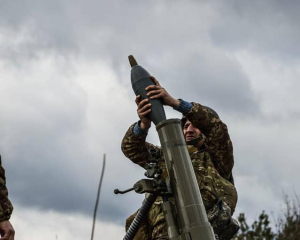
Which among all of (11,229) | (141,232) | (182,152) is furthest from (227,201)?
(11,229)

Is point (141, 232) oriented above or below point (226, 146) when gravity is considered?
below

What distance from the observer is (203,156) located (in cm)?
566

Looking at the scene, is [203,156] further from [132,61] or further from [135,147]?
[132,61]

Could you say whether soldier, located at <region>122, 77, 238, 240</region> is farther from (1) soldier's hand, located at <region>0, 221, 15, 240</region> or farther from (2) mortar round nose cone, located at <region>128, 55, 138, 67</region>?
(1) soldier's hand, located at <region>0, 221, 15, 240</region>

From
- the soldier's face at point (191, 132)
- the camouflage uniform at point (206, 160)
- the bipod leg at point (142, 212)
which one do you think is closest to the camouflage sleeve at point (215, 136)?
the camouflage uniform at point (206, 160)

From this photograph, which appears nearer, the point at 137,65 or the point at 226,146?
the point at 137,65

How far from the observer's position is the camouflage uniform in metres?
5.27

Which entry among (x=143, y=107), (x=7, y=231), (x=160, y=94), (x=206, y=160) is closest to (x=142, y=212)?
(x=143, y=107)

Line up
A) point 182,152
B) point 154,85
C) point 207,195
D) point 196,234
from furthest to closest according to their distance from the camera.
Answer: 1. point 207,195
2. point 154,85
3. point 182,152
4. point 196,234

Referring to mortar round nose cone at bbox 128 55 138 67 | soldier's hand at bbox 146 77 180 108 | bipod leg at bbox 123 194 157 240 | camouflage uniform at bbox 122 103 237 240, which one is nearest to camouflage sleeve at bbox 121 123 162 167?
camouflage uniform at bbox 122 103 237 240

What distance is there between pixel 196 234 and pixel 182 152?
0.64 m

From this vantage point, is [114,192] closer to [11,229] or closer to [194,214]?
[194,214]

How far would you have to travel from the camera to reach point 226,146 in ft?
18.4

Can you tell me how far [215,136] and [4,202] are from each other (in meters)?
2.03
